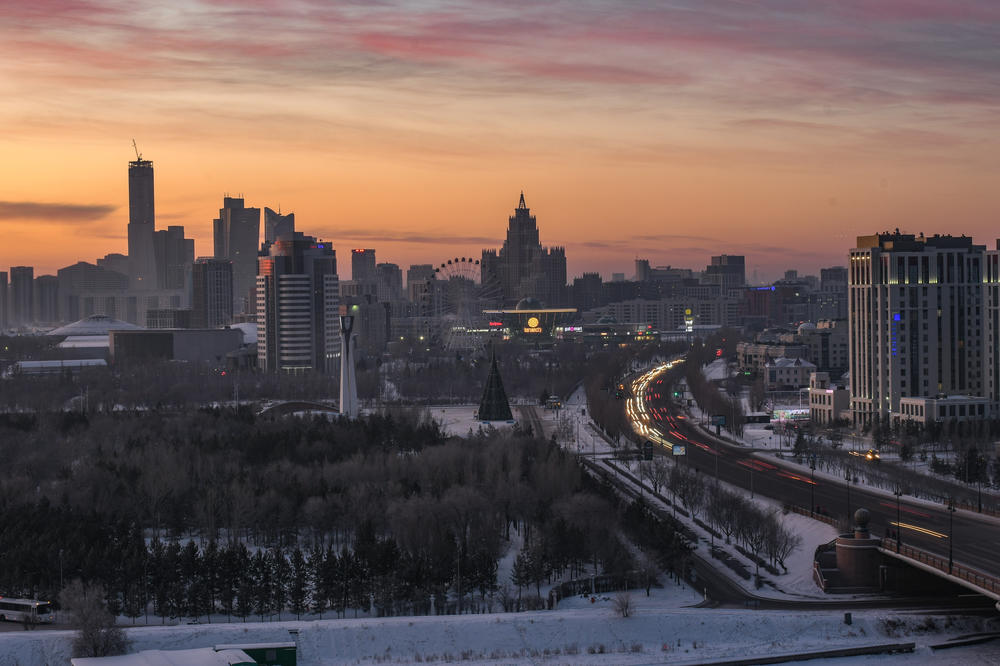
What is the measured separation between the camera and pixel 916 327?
89.5 metres

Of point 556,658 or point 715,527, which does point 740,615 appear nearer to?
Answer: point 556,658

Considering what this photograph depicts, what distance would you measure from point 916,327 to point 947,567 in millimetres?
49852

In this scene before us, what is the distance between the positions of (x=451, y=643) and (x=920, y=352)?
56.7 m

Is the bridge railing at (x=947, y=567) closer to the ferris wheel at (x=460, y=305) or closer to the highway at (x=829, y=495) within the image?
the highway at (x=829, y=495)

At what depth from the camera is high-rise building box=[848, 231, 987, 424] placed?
89.1 metres

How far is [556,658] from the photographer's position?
39.9 metres

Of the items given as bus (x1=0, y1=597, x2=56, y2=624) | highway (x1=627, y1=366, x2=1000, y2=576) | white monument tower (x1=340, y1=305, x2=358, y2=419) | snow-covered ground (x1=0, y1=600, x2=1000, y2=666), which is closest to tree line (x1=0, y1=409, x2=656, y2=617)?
bus (x1=0, y1=597, x2=56, y2=624)

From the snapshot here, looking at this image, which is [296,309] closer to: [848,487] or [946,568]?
[848,487]

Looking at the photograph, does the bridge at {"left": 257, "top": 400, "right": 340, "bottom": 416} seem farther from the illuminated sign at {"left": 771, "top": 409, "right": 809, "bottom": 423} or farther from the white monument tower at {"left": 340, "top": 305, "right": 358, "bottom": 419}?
the illuminated sign at {"left": 771, "top": 409, "right": 809, "bottom": 423}

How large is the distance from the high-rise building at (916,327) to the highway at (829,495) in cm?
1179

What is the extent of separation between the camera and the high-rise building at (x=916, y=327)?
8906 cm

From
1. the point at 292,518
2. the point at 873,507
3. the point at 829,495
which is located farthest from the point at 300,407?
the point at 873,507

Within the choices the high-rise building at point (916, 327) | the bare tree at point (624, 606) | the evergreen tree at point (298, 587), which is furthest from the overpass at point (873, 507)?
the evergreen tree at point (298, 587)

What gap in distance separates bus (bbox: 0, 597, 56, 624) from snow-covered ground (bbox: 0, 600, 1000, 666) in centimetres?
207
